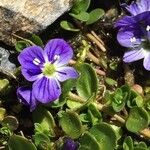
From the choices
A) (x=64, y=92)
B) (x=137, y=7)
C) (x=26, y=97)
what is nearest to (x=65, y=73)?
(x=64, y=92)

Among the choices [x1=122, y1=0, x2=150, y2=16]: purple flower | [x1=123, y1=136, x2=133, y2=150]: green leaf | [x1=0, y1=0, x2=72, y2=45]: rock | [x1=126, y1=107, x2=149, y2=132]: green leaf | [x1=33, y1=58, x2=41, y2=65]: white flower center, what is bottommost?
[x1=123, y1=136, x2=133, y2=150]: green leaf

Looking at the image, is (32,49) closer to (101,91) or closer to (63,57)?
(63,57)

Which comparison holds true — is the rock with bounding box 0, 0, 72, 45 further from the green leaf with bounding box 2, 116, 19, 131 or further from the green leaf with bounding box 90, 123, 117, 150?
the green leaf with bounding box 90, 123, 117, 150

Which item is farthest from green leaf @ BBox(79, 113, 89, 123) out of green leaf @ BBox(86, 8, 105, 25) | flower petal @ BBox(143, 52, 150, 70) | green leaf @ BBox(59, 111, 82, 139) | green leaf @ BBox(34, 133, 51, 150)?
green leaf @ BBox(86, 8, 105, 25)

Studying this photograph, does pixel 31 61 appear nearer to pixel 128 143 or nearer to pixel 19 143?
pixel 19 143

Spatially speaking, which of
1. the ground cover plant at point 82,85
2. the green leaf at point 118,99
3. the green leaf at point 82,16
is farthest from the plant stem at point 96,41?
the green leaf at point 118,99

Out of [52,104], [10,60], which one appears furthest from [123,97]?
[10,60]
